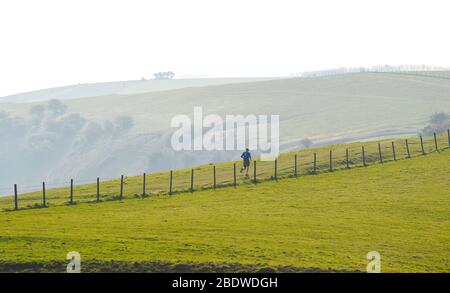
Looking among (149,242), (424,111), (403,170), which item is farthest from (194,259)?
(424,111)

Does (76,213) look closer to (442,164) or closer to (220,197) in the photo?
(220,197)

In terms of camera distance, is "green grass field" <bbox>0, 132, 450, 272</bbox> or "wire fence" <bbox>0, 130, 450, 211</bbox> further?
"wire fence" <bbox>0, 130, 450, 211</bbox>

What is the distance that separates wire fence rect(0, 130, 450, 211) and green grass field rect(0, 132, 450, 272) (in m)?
1.06

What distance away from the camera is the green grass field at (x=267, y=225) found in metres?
37.1

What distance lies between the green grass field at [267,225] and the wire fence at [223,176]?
1063 mm

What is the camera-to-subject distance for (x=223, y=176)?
246ft

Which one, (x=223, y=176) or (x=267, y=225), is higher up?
(x=267, y=225)

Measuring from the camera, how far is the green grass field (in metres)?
37.1

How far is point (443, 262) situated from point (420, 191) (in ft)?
75.9

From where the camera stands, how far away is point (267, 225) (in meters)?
46.0

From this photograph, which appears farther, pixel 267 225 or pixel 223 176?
pixel 223 176

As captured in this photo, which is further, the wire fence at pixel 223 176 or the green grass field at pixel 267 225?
the wire fence at pixel 223 176

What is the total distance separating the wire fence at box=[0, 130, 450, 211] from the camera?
6494 cm

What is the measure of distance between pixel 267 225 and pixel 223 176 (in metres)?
29.2
